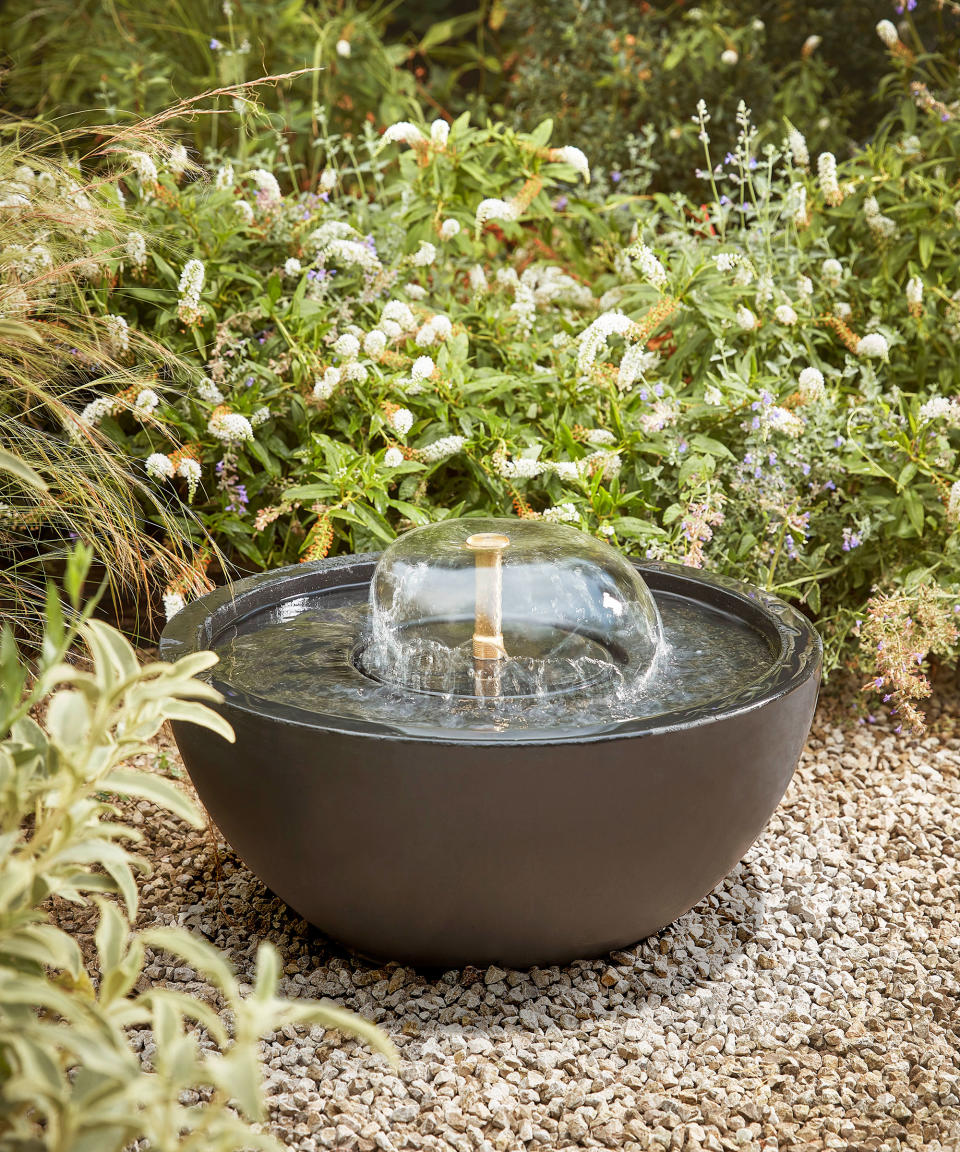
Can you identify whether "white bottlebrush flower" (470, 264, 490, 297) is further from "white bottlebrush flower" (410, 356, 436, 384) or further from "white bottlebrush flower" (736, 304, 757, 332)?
"white bottlebrush flower" (736, 304, 757, 332)

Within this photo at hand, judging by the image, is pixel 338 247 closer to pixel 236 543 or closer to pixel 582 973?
pixel 236 543

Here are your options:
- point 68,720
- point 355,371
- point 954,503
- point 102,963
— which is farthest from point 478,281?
point 102,963

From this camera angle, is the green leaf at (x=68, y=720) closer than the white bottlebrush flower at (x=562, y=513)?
Yes

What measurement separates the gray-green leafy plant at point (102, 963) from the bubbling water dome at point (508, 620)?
0.69 metres

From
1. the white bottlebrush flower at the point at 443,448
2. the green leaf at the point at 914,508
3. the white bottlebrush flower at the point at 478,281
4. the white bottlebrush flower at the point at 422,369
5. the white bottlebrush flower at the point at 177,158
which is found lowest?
the green leaf at the point at 914,508

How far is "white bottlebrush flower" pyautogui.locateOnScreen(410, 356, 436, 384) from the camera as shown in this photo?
3.04m

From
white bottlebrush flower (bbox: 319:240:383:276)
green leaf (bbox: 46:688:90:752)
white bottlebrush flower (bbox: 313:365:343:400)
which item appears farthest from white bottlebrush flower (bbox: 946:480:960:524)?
green leaf (bbox: 46:688:90:752)

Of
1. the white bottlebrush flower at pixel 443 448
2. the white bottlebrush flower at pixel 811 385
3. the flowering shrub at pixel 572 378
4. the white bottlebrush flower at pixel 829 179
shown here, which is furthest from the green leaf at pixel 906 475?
the white bottlebrush flower at pixel 443 448

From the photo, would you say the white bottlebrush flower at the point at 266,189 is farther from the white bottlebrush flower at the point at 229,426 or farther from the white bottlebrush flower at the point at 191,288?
the white bottlebrush flower at the point at 229,426

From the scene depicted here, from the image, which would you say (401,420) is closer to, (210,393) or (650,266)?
(210,393)

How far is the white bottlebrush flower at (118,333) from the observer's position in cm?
237

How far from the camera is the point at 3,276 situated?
2.62 metres

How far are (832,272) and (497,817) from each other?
2.48 meters

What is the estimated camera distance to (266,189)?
3.31m
